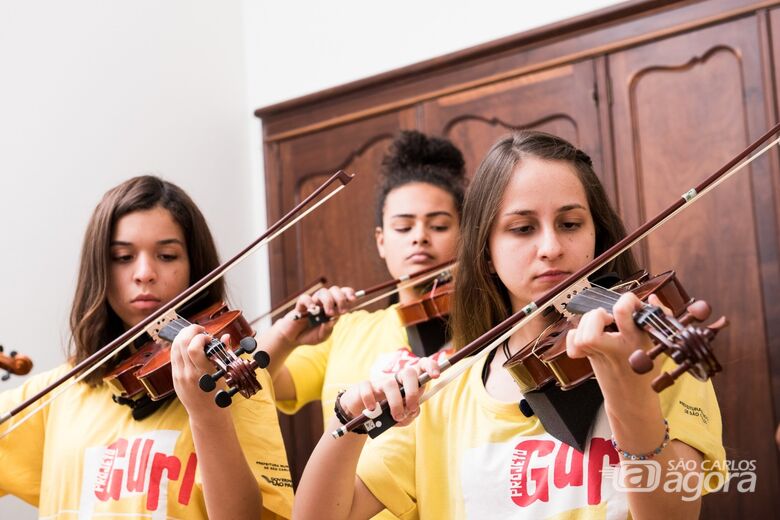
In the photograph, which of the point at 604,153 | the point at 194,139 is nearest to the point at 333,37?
the point at 194,139

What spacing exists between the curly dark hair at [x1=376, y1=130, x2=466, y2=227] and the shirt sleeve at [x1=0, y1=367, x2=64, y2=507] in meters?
1.04

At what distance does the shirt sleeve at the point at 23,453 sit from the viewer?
1.80m

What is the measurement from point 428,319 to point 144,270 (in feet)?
2.15

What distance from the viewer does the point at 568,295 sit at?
1.31m

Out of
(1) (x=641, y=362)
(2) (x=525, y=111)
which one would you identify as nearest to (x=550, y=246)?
(1) (x=641, y=362)

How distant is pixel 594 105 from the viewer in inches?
106

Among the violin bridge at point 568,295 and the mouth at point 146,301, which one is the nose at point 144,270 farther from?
the violin bridge at point 568,295

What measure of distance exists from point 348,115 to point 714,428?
2.24m

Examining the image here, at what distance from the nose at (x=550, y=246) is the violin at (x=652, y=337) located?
80 mm

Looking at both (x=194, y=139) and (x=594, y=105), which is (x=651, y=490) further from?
(x=194, y=139)

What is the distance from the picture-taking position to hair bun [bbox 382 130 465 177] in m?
2.39

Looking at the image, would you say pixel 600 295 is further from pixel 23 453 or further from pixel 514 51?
pixel 514 51

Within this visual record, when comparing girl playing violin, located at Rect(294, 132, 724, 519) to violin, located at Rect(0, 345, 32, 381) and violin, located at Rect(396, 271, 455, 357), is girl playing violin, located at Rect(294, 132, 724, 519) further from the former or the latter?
violin, located at Rect(0, 345, 32, 381)

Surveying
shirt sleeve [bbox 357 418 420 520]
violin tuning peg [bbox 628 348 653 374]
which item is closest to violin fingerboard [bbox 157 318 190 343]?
shirt sleeve [bbox 357 418 420 520]
